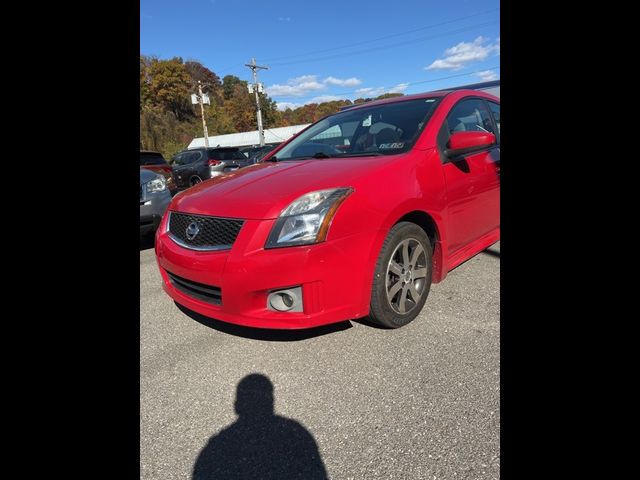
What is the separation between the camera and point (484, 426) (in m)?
1.68

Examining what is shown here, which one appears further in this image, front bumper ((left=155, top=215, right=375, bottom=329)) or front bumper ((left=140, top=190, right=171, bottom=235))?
front bumper ((left=140, top=190, right=171, bottom=235))

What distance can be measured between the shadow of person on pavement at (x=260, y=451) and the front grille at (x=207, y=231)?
906mm

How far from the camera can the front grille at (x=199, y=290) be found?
2.23m

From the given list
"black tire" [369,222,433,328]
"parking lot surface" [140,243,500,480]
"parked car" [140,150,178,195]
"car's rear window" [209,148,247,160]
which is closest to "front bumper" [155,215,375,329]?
"black tire" [369,222,433,328]

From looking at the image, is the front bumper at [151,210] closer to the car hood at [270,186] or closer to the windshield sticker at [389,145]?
the car hood at [270,186]

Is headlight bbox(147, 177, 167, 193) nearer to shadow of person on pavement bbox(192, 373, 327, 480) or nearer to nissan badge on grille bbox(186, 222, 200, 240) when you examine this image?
nissan badge on grille bbox(186, 222, 200, 240)

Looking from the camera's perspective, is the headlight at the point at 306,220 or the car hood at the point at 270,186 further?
the car hood at the point at 270,186

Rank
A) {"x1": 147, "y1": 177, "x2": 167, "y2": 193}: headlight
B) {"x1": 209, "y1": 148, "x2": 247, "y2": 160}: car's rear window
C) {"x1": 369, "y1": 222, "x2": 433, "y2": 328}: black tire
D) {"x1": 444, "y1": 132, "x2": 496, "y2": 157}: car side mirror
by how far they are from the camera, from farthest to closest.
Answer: {"x1": 209, "y1": 148, "x2": 247, "y2": 160}: car's rear window, {"x1": 147, "y1": 177, "x2": 167, "y2": 193}: headlight, {"x1": 444, "y1": 132, "x2": 496, "y2": 157}: car side mirror, {"x1": 369, "y1": 222, "x2": 433, "y2": 328}: black tire

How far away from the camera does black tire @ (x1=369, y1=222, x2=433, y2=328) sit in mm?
2273

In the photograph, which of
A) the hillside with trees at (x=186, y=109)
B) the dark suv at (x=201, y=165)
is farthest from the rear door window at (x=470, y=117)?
the hillside with trees at (x=186, y=109)
